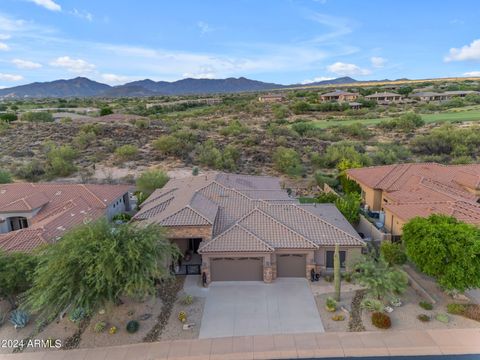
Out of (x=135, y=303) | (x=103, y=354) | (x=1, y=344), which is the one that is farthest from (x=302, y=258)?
(x=1, y=344)

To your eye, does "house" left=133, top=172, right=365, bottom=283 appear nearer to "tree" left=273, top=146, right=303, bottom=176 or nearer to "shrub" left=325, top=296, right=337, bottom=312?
"shrub" left=325, top=296, right=337, bottom=312

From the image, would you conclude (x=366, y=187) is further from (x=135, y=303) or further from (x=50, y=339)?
(x=50, y=339)

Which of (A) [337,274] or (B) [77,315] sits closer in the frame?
(B) [77,315]

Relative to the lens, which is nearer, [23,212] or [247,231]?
[247,231]

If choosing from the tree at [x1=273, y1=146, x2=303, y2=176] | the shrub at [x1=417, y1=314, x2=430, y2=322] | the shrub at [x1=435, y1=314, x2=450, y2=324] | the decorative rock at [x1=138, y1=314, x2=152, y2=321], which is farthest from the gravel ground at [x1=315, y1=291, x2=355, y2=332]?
the tree at [x1=273, y1=146, x2=303, y2=176]

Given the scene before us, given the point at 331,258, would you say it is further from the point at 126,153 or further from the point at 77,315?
the point at 126,153

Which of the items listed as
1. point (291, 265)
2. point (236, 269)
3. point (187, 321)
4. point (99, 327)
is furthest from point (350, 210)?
point (99, 327)

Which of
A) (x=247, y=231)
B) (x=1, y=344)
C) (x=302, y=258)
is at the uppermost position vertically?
(x=247, y=231)
